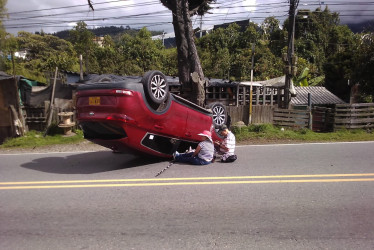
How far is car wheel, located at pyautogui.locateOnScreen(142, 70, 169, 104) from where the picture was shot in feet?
19.5

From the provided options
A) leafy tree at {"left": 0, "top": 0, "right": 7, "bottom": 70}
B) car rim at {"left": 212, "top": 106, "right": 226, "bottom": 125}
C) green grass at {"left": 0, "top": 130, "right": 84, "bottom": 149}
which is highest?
leafy tree at {"left": 0, "top": 0, "right": 7, "bottom": 70}

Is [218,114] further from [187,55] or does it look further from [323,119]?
[323,119]

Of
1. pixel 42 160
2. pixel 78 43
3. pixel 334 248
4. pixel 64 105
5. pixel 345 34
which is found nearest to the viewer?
pixel 334 248

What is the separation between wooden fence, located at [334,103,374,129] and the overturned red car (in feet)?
28.0

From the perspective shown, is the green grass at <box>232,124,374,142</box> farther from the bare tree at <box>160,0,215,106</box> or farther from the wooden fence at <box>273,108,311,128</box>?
the bare tree at <box>160,0,215,106</box>

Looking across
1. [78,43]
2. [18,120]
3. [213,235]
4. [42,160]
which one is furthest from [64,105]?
[78,43]

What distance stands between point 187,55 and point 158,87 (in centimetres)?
594

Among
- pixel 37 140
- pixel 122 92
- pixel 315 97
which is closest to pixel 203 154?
pixel 122 92

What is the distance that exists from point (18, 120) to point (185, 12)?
759 centimetres

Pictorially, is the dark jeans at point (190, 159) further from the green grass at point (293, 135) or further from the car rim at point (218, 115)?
the green grass at point (293, 135)

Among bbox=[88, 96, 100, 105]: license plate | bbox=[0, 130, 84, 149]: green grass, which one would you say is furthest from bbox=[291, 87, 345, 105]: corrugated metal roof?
bbox=[88, 96, 100, 105]: license plate

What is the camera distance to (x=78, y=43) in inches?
924

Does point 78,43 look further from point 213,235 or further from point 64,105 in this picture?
point 213,235

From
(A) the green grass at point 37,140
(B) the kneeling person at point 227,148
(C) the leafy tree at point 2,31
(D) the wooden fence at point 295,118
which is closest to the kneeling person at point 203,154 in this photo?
(B) the kneeling person at point 227,148
